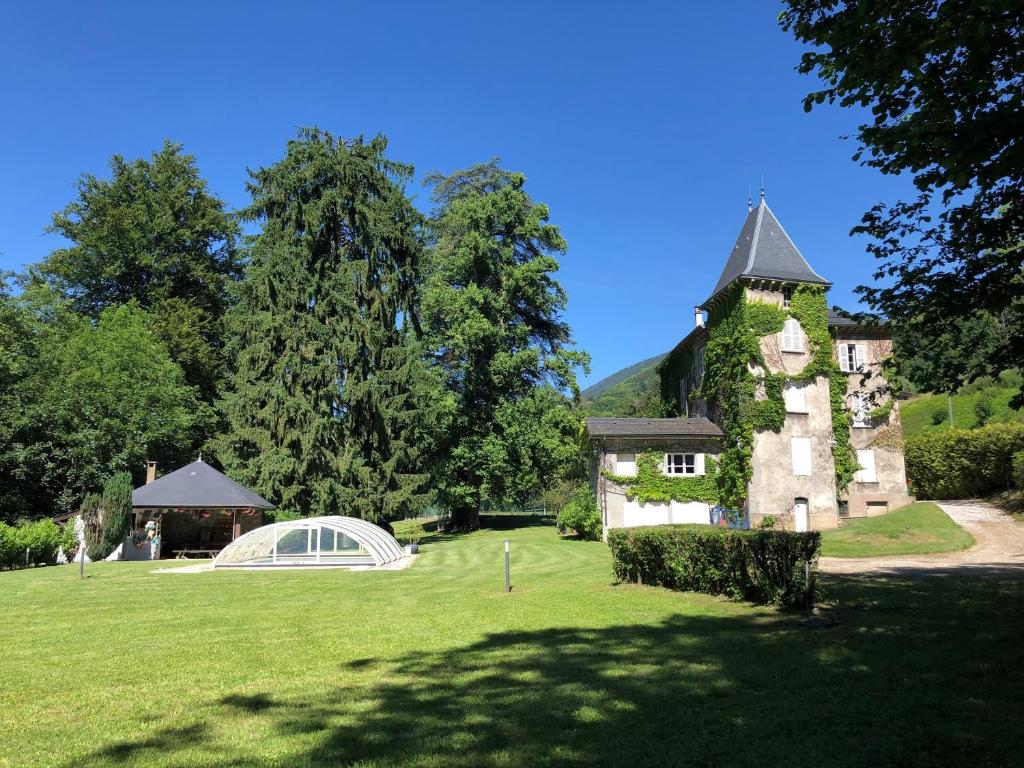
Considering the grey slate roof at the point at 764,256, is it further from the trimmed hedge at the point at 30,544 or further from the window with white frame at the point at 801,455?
the trimmed hedge at the point at 30,544

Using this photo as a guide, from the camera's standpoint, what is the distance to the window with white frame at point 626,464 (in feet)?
101

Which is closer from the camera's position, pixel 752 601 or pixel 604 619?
pixel 604 619

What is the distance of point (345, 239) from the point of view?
3522 centimetres

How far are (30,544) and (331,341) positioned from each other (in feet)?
46.1

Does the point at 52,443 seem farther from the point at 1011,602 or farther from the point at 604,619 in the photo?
the point at 1011,602

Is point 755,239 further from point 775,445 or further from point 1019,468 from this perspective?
point 1019,468

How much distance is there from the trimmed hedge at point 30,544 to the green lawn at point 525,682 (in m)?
10.8

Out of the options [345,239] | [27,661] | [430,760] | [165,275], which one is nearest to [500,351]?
[345,239]

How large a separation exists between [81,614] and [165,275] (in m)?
34.2

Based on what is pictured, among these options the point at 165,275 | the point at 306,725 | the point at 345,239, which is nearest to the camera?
the point at 306,725

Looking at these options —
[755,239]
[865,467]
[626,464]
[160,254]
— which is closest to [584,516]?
[626,464]

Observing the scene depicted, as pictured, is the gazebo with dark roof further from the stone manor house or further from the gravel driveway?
the gravel driveway

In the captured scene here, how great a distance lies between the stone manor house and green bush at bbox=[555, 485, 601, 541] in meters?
0.53

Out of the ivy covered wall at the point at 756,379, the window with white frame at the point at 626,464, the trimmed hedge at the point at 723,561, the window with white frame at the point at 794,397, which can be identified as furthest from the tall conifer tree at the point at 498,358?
the trimmed hedge at the point at 723,561
